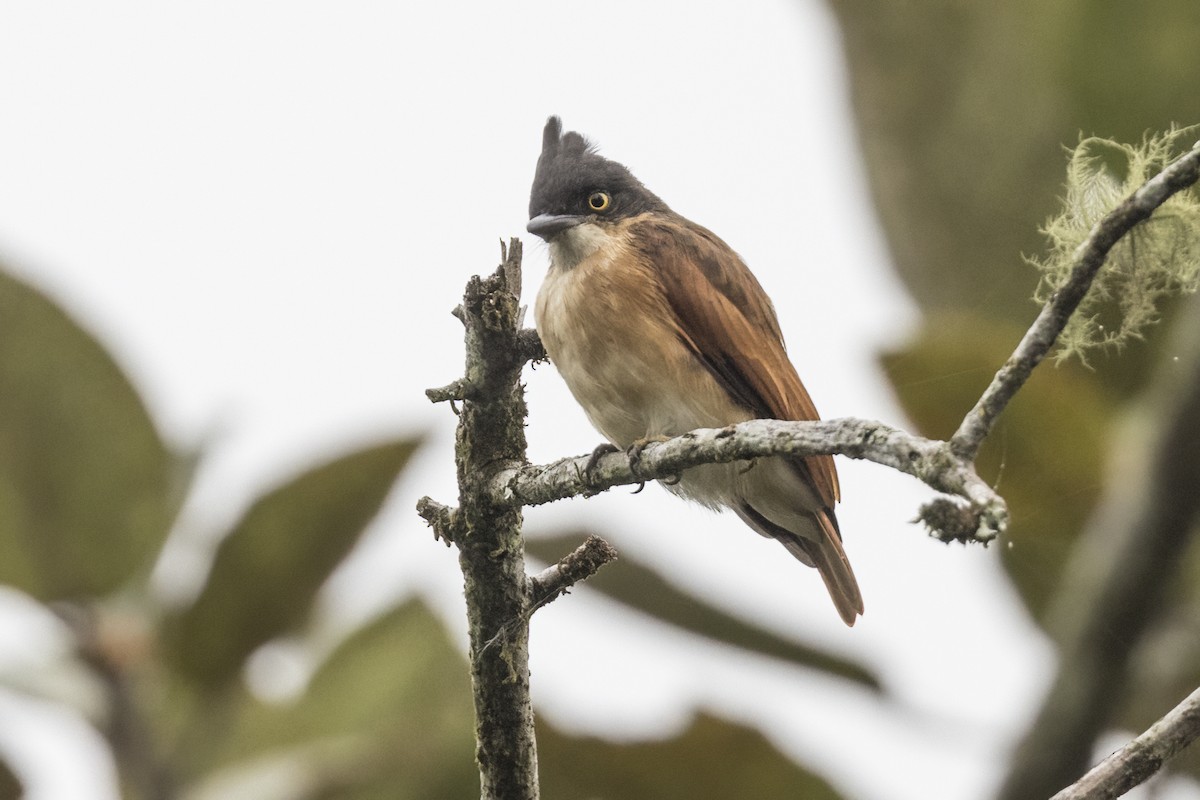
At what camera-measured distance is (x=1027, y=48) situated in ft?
14.1

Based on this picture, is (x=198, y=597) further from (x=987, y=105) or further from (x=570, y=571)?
(x=987, y=105)

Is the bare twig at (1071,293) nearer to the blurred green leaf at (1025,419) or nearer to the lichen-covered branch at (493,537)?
the lichen-covered branch at (493,537)

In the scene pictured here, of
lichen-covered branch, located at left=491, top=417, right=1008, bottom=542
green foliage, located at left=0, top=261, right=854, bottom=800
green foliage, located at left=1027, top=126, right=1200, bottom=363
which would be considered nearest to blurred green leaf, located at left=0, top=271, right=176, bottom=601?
green foliage, located at left=0, top=261, right=854, bottom=800

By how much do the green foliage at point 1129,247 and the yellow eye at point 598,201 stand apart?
270 cm

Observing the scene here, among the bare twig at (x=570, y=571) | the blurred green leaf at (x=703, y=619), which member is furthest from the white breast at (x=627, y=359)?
the bare twig at (x=570, y=571)

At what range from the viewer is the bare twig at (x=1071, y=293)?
1.62m

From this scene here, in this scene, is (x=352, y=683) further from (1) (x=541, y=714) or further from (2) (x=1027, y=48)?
(2) (x=1027, y=48)

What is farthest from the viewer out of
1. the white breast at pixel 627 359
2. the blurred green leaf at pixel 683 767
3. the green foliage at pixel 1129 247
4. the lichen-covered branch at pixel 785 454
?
the white breast at pixel 627 359

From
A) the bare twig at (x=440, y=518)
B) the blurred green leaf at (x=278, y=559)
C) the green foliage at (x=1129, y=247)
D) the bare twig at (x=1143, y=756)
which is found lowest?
the bare twig at (x=1143, y=756)

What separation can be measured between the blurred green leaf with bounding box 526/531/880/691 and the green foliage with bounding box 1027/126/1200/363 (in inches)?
70.6

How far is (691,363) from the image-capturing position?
386 centimetres

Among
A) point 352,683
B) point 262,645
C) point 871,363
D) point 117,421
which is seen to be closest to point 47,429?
point 117,421

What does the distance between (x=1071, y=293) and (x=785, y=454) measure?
0.51 metres

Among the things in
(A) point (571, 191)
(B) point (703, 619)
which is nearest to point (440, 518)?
(B) point (703, 619)
